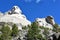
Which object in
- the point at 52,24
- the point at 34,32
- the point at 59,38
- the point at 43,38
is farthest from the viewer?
the point at 52,24

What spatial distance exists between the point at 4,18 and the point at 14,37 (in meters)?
51.7

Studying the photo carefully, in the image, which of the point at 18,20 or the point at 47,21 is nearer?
the point at 18,20

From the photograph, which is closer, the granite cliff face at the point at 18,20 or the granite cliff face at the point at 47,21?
the granite cliff face at the point at 18,20

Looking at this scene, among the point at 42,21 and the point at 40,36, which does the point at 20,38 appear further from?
the point at 42,21

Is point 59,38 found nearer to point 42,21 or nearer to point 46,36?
point 46,36

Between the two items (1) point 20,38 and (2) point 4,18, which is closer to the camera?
(1) point 20,38

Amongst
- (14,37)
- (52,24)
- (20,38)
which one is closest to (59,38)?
(20,38)

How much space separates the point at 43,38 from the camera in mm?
98625

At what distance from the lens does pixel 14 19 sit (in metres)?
158

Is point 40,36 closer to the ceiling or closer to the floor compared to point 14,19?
closer to the floor

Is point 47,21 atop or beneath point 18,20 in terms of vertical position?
atop

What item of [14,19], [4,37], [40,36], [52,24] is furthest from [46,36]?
[52,24]

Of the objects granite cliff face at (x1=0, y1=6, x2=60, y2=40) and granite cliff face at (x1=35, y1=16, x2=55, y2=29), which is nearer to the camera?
granite cliff face at (x1=0, y1=6, x2=60, y2=40)

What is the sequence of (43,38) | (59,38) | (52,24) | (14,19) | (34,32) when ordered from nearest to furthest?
(59,38), (43,38), (34,32), (14,19), (52,24)
